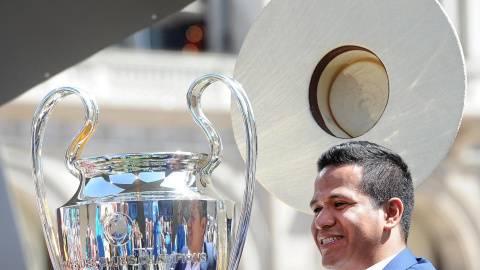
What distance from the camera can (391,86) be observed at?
1.49 m

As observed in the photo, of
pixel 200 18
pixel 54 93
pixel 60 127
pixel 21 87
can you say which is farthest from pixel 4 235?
pixel 200 18

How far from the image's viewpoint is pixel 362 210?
1.37 m

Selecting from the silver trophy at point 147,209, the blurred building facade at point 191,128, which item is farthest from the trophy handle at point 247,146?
the blurred building facade at point 191,128

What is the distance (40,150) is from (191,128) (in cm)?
714

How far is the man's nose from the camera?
1378 millimetres

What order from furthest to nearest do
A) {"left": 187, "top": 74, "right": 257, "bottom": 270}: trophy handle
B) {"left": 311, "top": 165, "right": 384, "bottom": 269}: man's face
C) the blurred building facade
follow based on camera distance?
the blurred building facade < {"left": 311, "top": 165, "right": 384, "bottom": 269}: man's face < {"left": 187, "top": 74, "right": 257, "bottom": 270}: trophy handle

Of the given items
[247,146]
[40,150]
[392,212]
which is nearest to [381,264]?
[392,212]

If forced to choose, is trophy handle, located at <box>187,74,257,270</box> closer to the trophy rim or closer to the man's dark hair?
the trophy rim

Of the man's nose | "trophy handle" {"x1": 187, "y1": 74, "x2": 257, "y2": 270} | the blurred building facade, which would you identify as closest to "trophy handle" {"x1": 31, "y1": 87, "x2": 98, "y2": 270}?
"trophy handle" {"x1": 187, "y1": 74, "x2": 257, "y2": 270}

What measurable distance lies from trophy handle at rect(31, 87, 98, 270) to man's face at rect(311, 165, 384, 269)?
306 mm

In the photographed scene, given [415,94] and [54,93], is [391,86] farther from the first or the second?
[54,93]

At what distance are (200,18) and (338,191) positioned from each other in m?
7.57

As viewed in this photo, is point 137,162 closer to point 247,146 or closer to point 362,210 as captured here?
point 247,146

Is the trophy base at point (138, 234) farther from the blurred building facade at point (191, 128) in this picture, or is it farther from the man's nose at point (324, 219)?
the blurred building facade at point (191, 128)
